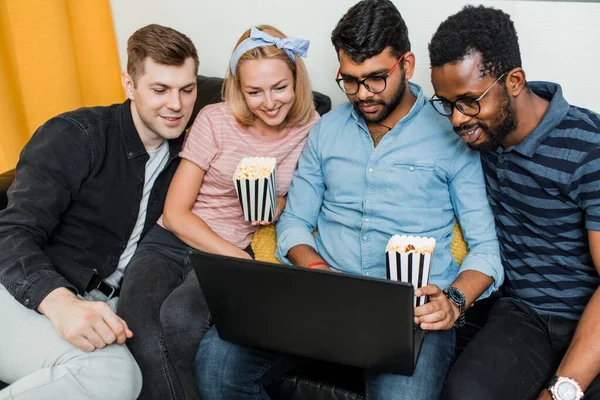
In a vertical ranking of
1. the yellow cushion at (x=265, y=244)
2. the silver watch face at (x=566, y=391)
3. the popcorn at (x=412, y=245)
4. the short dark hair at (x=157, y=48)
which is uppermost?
the short dark hair at (x=157, y=48)

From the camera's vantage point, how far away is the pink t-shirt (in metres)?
1.73

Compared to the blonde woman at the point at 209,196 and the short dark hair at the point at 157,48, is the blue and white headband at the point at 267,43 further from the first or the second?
the short dark hair at the point at 157,48

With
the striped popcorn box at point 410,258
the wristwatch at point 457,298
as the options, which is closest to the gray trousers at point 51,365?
the striped popcorn box at point 410,258

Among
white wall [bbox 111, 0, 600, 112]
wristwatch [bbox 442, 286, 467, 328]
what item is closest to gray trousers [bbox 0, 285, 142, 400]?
wristwatch [bbox 442, 286, 467, 328]

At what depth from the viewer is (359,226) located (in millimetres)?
1624

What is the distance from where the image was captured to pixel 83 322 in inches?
52.9

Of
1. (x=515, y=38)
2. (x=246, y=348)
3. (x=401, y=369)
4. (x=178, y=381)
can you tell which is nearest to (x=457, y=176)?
(x=515, y=38)

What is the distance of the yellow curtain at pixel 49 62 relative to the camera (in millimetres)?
2316

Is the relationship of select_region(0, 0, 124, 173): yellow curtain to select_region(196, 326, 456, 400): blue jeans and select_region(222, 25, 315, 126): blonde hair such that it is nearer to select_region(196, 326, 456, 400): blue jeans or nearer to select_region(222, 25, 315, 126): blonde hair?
select_region(222, 25, 315, 126): blonde hair

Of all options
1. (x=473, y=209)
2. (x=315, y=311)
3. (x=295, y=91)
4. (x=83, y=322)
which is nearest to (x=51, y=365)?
(x=83, y=322)

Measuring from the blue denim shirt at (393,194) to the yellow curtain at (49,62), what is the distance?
1.23m

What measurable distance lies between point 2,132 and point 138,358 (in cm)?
127

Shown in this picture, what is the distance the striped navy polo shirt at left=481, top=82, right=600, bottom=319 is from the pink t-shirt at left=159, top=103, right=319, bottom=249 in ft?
1.79

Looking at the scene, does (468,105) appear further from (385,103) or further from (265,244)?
(265,244)
